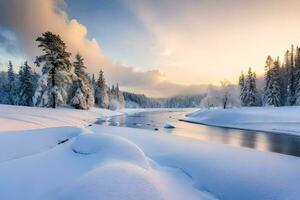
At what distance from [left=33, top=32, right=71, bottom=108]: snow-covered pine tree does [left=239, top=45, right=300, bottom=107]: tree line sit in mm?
47601

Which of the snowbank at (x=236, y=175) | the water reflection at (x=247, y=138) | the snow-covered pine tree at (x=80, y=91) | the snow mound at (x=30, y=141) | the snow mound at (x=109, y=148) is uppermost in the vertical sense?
the snow-covered pine tree at (x=80, y=91)

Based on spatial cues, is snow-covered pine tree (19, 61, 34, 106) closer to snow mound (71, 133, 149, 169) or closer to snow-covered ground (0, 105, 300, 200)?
snow-covered ground (0, 105, 300, 200)

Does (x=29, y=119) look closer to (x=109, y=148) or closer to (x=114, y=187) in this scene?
(x=109, y=148)

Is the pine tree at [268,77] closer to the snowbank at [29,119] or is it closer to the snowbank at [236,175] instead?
the snowbank at [29,119]

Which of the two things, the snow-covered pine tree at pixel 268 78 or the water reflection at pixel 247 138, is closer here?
the water reflection at pixel 247 138

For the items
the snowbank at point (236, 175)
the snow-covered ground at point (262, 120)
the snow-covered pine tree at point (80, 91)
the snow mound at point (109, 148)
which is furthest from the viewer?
the snow-covered pine tree at point (80, 91)

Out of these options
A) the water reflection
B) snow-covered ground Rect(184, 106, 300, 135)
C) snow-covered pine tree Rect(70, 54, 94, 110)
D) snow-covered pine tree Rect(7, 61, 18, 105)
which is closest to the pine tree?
snow-covered ground Rect(184, 106, 300, 135)

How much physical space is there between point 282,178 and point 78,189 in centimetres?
686

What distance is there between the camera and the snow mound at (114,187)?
17.1ft

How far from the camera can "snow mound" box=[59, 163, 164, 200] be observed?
5.22m

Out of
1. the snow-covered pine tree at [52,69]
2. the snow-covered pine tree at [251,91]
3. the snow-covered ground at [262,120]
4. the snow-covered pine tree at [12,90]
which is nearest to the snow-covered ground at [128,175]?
the snow-covered ground at [262,120]

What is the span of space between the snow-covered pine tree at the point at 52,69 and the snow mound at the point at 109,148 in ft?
95.6

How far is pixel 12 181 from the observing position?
687 cm

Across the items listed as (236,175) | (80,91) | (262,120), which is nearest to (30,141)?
(236,175)
